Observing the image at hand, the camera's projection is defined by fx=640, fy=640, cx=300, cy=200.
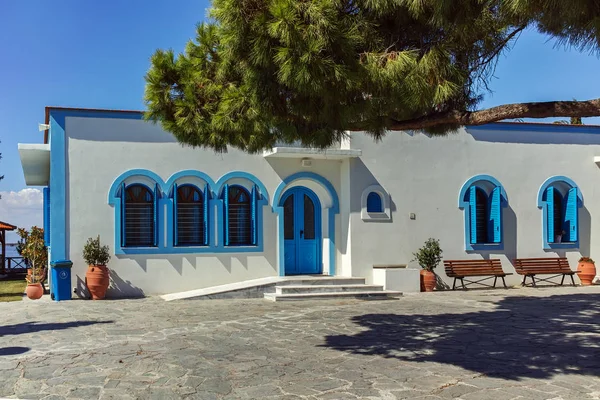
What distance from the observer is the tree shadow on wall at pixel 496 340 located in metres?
7.48

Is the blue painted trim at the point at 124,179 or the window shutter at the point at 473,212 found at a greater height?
the blue painted trim at the point at 124,179

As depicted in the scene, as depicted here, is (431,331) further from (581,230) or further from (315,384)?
(581,230)

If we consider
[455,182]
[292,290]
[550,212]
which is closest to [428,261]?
[455,182]

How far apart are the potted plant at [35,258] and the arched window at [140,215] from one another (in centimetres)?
223

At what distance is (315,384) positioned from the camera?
662 centimetres

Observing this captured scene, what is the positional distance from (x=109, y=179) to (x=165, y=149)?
57.0 inches

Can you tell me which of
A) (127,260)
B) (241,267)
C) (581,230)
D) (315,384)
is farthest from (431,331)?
(581,230)

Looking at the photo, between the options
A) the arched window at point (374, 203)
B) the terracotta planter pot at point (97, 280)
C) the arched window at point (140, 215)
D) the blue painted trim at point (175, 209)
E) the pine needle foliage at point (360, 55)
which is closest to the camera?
the pine needle foliage at point (360, 55)

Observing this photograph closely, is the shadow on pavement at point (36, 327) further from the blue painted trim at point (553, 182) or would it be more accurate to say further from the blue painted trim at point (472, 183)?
the blue painted trim at point (553, 182)

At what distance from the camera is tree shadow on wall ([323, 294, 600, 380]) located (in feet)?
24.5

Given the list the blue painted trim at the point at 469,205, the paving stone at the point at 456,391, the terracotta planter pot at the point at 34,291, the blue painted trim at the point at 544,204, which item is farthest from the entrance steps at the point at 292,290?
the paving stone at the point at 456,391

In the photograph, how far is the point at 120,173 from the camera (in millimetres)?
14516

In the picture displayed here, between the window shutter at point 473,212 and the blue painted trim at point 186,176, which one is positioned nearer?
the blue painted trim at point 186,176

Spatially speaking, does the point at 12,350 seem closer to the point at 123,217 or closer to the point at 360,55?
the point at 360,55
